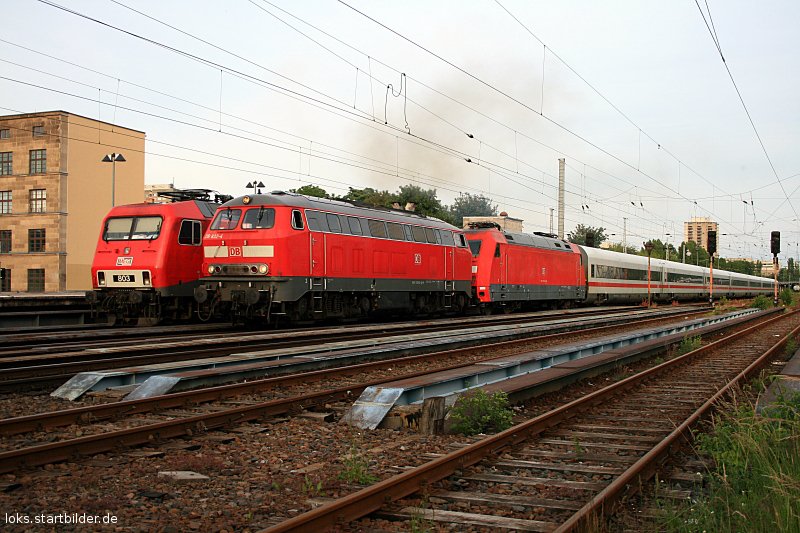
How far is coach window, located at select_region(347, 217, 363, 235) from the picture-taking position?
2129 cm

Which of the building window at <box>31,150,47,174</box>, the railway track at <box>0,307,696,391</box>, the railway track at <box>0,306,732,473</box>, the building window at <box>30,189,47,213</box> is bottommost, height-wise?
the railway track at <box>0,306,732,473</box>

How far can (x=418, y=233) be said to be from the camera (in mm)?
24859

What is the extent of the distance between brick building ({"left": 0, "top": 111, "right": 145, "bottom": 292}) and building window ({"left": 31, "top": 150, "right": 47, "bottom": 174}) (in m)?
0.03

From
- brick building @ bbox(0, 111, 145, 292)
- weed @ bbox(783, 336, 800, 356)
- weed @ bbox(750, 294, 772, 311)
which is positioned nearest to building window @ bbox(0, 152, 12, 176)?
brick building @ bbox(0, 111, 145, 292)

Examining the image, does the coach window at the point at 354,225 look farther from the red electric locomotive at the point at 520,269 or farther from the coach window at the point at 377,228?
the red electric locomotive at the point at 520,269

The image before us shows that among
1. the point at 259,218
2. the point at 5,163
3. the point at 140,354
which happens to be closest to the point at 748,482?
the point at 140,354

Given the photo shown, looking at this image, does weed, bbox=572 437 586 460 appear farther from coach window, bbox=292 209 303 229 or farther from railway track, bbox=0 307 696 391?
coach window, bbox=292 209 303 229

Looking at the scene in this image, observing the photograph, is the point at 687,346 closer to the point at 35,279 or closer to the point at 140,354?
the point at 140,354

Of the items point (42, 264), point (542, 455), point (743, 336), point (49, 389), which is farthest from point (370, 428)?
point (42, 264)

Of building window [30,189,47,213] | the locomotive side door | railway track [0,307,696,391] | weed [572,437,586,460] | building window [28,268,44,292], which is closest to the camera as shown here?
weed [572,437,586,460]

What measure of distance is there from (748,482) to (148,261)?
17.2m

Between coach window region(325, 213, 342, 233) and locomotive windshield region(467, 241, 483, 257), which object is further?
locomotive windshield region(467, 241, 483, 257)

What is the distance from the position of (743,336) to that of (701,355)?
285 inches

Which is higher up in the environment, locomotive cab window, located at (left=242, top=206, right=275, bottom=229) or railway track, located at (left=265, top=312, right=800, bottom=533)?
locomotive cab window, located at (left=242, top=206, right=275, bottom=229)
